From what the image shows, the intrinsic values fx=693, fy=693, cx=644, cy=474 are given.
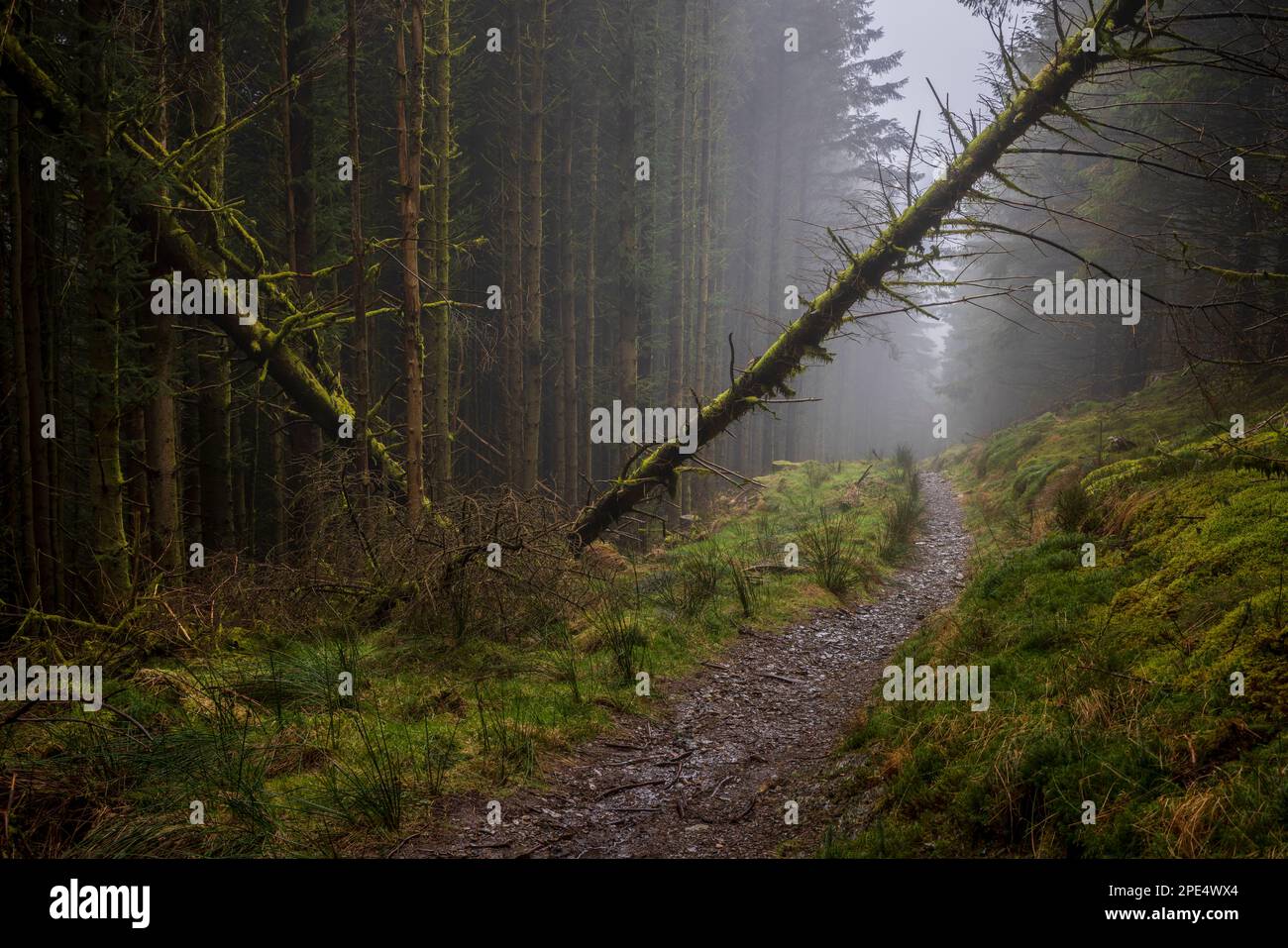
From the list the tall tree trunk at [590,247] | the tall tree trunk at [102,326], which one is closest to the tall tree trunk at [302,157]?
the tall tree trunk at [102,326]

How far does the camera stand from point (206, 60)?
8578 mm

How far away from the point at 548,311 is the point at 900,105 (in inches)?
961

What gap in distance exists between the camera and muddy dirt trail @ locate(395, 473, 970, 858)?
13.3ft

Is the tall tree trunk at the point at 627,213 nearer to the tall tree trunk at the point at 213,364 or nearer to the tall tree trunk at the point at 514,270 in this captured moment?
the tall tree trunk at the point at 514,270

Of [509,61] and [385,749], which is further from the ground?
[509,61]

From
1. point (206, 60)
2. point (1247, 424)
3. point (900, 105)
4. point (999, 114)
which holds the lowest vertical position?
point (1247, 424)

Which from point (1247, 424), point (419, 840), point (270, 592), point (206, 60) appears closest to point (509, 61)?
point (206, 60)

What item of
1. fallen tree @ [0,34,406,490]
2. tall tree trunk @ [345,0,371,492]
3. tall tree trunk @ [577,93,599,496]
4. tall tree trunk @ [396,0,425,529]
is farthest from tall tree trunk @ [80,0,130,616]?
tall tree trunk @ [577,93,599,496]

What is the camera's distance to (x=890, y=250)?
24.2 ft

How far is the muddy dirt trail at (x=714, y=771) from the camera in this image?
4066mm

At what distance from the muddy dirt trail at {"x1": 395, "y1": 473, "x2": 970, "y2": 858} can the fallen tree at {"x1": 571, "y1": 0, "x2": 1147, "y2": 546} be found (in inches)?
102

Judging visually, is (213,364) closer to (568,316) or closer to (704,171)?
(568,316)
